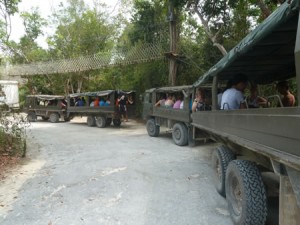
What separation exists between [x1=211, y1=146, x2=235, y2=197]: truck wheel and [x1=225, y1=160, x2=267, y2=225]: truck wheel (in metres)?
0.89

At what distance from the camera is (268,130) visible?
2754mm

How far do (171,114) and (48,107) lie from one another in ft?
40.3

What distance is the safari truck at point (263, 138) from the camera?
238 centimetres

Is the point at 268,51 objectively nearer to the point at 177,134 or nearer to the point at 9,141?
the point at 177,134

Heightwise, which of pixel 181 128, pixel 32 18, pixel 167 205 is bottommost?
pixel 167 205

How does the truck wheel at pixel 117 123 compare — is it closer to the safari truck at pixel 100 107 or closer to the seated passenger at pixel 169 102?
the safari truck at pixel 100 107

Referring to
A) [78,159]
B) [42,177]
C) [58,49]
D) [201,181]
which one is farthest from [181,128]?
[58,49]

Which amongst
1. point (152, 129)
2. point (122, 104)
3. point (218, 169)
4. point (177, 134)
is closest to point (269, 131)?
point (218, 169)

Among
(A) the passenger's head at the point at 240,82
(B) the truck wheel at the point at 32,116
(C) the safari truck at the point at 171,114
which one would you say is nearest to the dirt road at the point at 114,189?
(C) the safari truck at the point at 171,114

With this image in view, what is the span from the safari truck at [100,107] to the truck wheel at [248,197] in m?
11.5

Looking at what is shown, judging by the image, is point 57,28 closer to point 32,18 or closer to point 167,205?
point 32,18

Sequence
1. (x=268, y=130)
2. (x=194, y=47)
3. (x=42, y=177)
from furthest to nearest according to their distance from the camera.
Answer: (x=194, y=47) < (x=42, y=177) < (x=268, y=130)

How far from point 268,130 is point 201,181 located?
10.6 feet

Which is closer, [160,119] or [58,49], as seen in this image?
[160,119]
